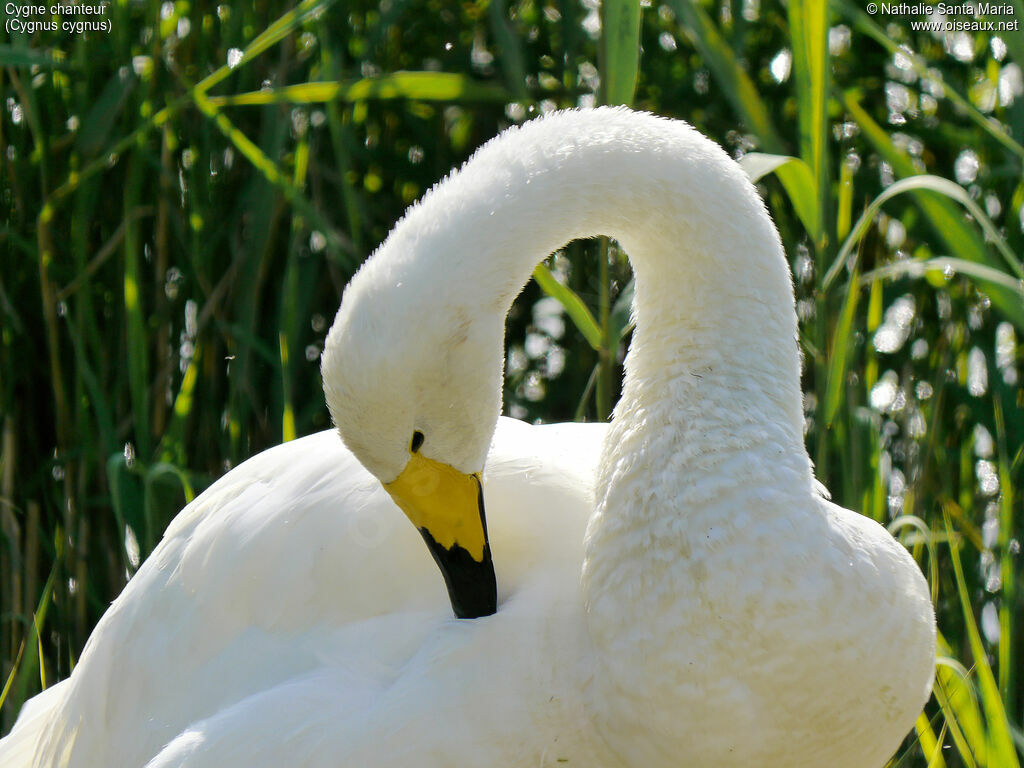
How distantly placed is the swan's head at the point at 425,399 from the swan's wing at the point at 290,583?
0.48 ft

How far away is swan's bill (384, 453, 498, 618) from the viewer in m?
1.60

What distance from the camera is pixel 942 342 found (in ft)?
8.80

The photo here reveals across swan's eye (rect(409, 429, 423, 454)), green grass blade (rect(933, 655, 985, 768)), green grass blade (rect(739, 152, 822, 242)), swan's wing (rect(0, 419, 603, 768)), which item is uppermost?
green grass blade (rect(739, 152, 822, 242))

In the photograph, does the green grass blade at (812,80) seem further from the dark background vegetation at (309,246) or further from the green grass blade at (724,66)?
the dark background vegetation at (309,246)

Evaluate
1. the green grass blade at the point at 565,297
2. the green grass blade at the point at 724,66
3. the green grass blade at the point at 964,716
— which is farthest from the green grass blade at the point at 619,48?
the green grass blade at the point at 964,716

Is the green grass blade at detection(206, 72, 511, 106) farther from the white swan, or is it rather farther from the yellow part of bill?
the yellow part of bill

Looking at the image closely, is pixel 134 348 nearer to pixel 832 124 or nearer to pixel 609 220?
pixel 609 220

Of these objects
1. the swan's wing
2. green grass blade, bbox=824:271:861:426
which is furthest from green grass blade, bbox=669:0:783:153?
the swan's wing

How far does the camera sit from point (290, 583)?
1.88m

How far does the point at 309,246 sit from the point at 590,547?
1376 millimetres

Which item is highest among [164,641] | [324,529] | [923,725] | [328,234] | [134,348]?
[328,234]

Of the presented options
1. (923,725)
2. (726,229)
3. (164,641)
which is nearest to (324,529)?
(164,641)

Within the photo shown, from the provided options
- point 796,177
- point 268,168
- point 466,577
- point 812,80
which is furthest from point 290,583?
point 812,80

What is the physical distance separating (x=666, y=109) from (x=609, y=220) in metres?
1.21
